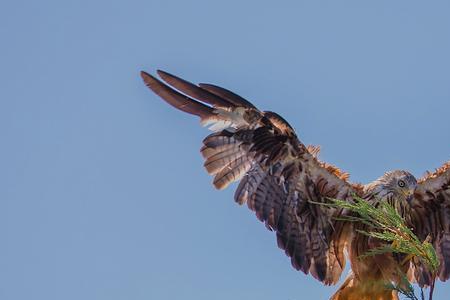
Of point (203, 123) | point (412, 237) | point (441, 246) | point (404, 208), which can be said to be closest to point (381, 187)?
point (404, 208)

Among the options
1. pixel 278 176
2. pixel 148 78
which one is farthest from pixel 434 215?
pixel 148 78

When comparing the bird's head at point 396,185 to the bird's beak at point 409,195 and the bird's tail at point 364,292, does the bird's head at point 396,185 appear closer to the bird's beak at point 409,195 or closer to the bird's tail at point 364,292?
the bird's beak at point 409,195

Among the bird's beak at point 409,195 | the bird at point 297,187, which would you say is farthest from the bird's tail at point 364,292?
the bird's beak at point 409,195

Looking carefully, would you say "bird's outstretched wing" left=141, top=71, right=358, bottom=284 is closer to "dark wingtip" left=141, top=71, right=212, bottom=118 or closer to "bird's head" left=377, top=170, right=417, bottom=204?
"dark wingtip" left=141, top=71, right=212, bottom=118

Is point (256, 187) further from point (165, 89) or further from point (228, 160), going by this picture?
point (165, 89)

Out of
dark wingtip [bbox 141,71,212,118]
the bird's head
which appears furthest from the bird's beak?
dark wingtip [bbox 141,71,212,118]

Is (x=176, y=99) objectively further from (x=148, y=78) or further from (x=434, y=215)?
(x=434, y=215)
